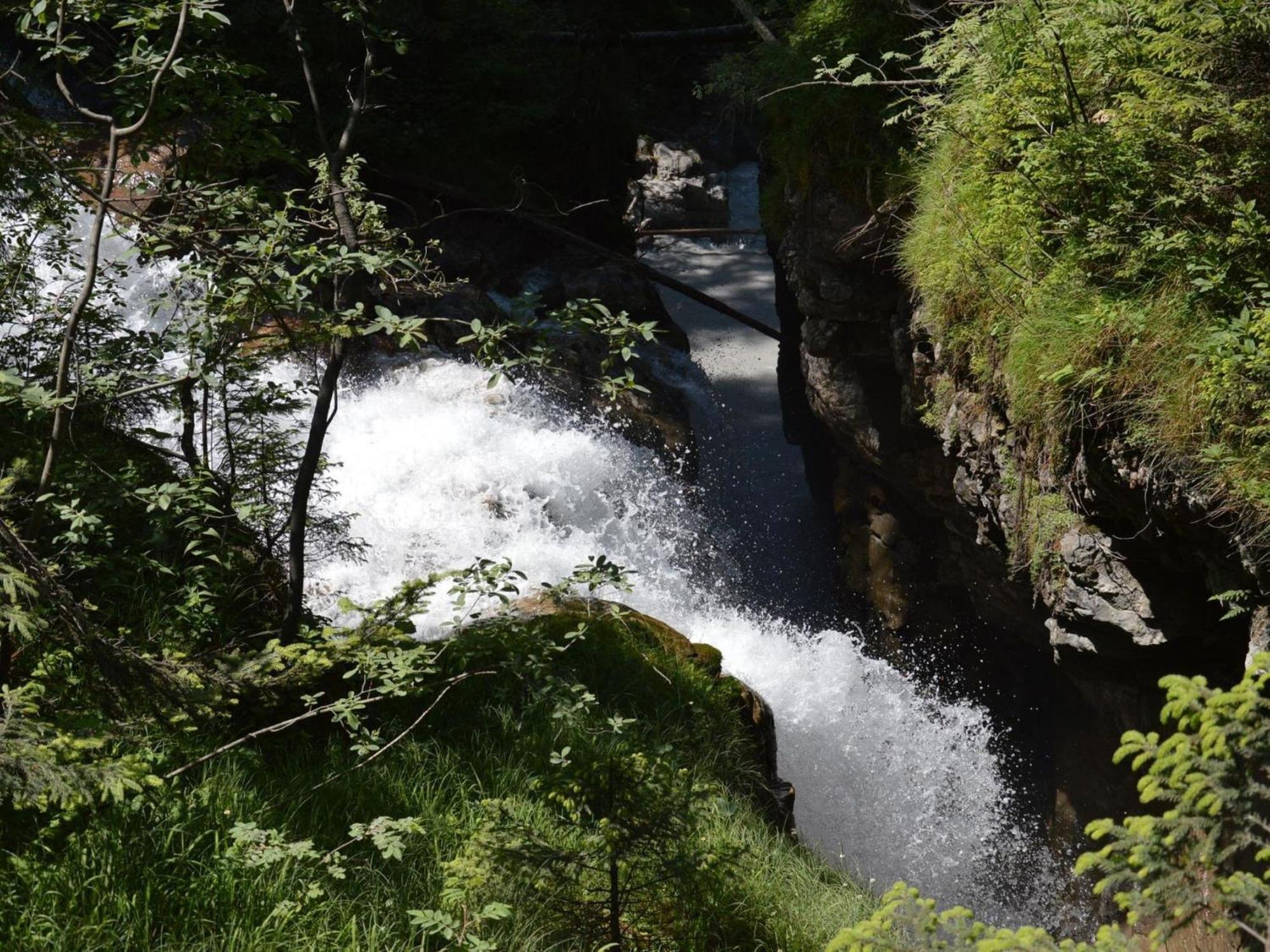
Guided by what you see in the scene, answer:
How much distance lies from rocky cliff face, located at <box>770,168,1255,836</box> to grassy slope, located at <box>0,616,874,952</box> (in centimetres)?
180

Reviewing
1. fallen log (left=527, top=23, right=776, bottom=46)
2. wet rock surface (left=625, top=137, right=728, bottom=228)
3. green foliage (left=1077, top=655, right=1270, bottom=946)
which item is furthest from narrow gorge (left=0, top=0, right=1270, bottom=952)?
wet rock surface (left=625, top=137, right=728, bottom=228)

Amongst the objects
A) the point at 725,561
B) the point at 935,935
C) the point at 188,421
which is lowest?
the point at 725,561

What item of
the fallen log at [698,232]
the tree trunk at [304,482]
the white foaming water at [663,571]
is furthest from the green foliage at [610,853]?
the fallen log at [698,232]

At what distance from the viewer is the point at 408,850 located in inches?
131

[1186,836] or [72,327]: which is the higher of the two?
[72,327]

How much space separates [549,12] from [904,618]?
25.7 feet

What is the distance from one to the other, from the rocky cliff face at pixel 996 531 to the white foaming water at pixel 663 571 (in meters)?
0.63

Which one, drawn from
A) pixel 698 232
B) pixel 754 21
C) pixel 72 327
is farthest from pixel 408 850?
pixel 698 232

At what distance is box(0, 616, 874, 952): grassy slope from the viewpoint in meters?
2.56

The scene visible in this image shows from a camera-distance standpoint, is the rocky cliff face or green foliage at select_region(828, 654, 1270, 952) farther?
the rocky cliff face

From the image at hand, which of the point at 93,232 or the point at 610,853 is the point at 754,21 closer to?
the point at 93,232

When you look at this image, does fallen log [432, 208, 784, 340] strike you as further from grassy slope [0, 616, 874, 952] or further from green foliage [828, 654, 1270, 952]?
green foliage [828, 654, 1270, 952]

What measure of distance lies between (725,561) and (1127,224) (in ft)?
18.4

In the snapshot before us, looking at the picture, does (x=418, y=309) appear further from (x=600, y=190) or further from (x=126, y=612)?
(x=126, y=612)
